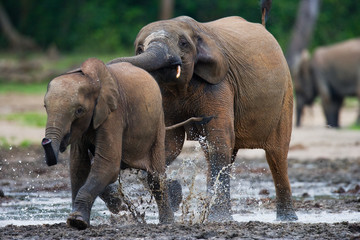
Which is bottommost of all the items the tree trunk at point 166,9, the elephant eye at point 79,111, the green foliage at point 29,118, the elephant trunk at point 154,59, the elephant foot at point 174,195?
the green foliage at point 29,118

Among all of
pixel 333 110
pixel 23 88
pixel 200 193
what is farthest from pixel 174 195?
pixel 23 88

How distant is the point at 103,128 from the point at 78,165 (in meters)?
0.41

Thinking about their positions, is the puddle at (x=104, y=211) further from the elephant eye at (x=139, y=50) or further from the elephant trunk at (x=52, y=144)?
the elephant trunk at (x=52, y=144)

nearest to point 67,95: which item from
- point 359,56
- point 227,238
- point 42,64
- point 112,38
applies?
point 227,238

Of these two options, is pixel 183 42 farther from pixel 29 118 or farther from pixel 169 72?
pixel 29 118

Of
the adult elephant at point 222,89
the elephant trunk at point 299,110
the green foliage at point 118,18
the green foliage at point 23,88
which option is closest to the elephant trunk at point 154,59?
the adult elephant at point 222,89

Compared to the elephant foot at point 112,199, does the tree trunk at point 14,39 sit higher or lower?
higher

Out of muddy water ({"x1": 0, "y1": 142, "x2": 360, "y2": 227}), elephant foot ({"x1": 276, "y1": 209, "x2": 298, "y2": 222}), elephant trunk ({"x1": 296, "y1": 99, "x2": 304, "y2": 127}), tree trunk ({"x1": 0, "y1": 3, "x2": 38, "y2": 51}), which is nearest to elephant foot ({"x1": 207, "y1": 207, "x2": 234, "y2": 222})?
muddy water ({"x1": 0, "y1": 142, "x2": 360, "y2": 227})

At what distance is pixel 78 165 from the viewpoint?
6512mm

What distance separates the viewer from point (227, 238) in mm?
6141

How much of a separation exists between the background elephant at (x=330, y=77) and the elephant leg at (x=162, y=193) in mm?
12835

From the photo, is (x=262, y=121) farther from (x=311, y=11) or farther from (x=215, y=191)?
(x=311, y=11)

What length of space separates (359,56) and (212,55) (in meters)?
13.0

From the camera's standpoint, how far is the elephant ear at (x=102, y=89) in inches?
244
